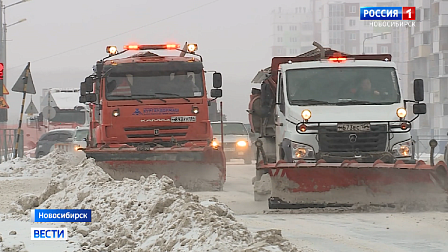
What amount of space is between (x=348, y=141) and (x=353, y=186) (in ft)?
3.68

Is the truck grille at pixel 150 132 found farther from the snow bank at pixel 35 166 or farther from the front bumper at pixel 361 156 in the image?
the snow bank at pixel 35 166

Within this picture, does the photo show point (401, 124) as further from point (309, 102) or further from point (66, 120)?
point (66, 120)

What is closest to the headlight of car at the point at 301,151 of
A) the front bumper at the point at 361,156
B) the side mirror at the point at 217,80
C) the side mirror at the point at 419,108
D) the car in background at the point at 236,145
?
the front bumper at the point at 361,156

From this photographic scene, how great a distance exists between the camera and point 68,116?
3788 cm

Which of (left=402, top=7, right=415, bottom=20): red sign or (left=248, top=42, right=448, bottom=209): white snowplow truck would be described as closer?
(left=248, top=42, right=448, bottom=209): white snowplow truck

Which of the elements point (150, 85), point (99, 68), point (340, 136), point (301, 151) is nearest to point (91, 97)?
point (99, 68)

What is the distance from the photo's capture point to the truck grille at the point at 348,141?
12.0m

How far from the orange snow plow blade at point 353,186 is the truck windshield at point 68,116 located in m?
26.7

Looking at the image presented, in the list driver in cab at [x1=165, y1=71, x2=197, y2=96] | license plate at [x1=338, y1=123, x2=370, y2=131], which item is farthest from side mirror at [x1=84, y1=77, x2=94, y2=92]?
license plate at [x1=338, y1=123, x2=370, y2=131]

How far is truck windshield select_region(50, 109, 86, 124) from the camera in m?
37.2

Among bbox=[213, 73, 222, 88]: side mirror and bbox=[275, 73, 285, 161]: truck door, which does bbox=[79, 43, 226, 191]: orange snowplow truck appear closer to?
bbox=[213, 73, 222, 88]: side mirror

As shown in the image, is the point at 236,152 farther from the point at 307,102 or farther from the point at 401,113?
the point at 401,113

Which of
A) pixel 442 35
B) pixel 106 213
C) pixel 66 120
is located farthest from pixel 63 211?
pixel 442 35

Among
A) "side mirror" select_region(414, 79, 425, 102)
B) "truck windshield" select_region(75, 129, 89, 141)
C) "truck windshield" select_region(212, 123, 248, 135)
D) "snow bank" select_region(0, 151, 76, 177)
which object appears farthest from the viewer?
"truck windshield" select_region(212, 123, 248, 135)
